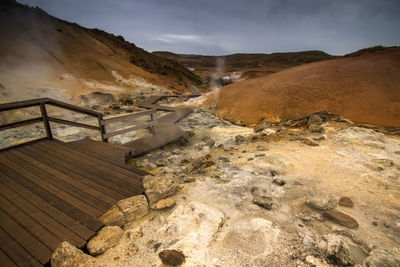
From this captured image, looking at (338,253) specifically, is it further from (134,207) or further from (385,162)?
(385,162)

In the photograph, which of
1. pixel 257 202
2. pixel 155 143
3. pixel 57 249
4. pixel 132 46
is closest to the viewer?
pixel 57 249

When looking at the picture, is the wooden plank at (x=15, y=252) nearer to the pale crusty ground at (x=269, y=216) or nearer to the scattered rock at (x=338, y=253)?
the pale crusty ground at (x=269, y=216)

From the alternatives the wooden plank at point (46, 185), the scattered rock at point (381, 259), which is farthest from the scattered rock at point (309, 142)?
the wooden plank at point (46, 185)

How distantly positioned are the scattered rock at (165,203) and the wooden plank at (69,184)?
69 centimetres

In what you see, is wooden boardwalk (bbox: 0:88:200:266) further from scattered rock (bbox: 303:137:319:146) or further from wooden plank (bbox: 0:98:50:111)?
scattered rock (bbox: 303:137:319:146)

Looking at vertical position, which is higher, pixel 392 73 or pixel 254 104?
pixel 392 73

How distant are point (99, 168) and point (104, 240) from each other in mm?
1766

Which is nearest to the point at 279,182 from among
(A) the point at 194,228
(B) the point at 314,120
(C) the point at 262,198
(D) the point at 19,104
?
(C) the point at 262,198

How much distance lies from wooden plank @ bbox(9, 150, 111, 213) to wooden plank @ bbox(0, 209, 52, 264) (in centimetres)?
66

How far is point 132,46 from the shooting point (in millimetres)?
32125

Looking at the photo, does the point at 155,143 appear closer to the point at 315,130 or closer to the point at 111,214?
the point at 111,214

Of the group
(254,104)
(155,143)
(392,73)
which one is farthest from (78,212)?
(392,73)

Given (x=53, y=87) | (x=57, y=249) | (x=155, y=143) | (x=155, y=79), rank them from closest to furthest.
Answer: (x=57, y=249)
(x=155, y=143)
(x=53, y=87)
(x=155, y=79)

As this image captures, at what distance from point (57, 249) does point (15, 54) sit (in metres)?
20.3
